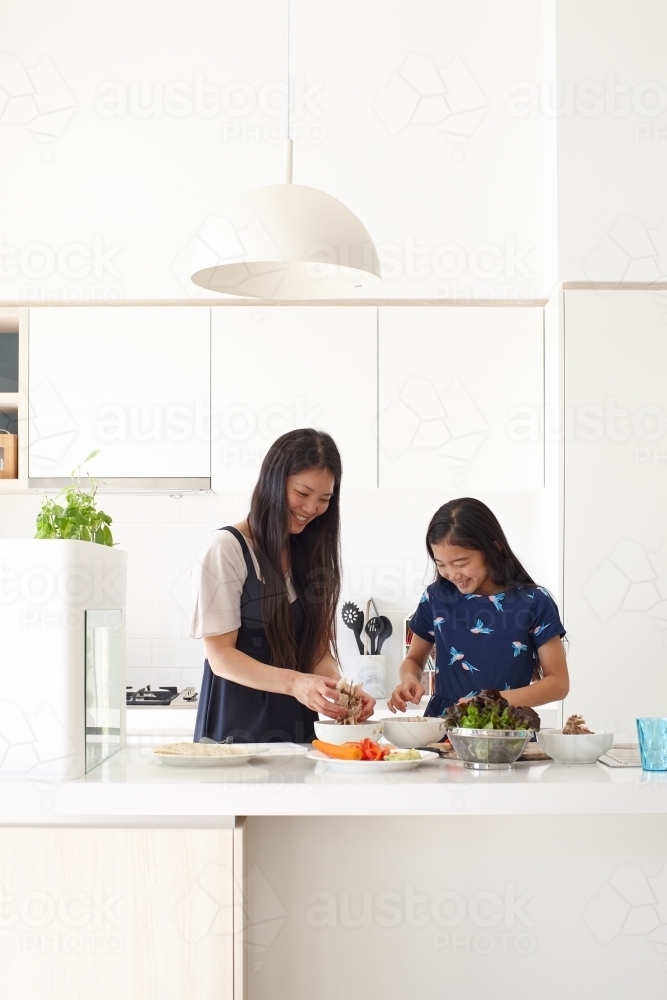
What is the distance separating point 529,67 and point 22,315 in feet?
6.82

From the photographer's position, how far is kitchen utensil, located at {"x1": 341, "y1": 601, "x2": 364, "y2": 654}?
3.88m

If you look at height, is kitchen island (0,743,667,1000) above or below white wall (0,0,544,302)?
below

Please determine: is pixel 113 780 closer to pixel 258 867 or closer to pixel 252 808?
pixel 252 808

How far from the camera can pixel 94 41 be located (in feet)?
12.6

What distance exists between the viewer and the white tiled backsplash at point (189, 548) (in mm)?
3955


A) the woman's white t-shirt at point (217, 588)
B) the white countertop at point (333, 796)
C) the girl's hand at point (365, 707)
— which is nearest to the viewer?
the white countertop at point (333, 796)

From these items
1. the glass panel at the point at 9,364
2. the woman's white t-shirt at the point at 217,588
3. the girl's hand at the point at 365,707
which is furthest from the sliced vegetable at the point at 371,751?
the glass panel at the point at 9,364

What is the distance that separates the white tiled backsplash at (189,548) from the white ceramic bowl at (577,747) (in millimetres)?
1989

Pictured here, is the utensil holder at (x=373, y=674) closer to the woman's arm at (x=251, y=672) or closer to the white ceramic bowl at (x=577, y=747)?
the woman's arm at (x=251, y=672)

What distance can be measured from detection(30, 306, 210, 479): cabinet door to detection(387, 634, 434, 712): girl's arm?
1236 mm

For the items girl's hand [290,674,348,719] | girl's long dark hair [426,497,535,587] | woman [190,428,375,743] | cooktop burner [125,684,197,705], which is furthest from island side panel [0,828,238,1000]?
cooktop burner [125,684,197,705]

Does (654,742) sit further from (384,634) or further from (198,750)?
(384,634)

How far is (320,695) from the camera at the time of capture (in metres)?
2.00

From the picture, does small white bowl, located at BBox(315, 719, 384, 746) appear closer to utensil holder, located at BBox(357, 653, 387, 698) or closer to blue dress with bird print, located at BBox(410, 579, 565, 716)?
blue dress with bird print, located at BBox(410, 579, 565, 716)
